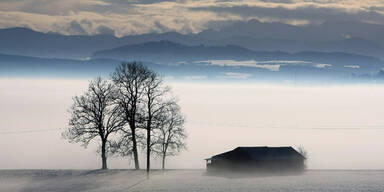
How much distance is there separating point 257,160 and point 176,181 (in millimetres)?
17790

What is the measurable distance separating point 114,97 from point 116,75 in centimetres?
362

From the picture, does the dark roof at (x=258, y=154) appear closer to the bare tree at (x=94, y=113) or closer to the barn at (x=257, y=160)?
the barn at (x=257, y=160)

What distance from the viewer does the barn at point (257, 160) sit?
→ 9812cm

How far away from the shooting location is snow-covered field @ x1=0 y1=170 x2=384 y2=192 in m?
77.2

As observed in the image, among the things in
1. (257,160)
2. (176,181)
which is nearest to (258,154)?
(257,160)

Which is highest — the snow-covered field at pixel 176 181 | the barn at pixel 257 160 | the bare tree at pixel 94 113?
the bare tree at pixel 94 113

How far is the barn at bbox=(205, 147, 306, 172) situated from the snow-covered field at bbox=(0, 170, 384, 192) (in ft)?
15.0

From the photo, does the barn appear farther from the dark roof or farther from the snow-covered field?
the snow-covered field

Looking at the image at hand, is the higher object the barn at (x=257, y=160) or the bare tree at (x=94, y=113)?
the bare tree at (x=94, y=113)

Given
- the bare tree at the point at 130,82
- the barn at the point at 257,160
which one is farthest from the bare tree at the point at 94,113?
the barn at the point at 257,160

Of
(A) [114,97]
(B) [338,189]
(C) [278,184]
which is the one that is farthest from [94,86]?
(B) [338,189]

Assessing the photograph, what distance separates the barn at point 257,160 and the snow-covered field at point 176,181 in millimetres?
4562

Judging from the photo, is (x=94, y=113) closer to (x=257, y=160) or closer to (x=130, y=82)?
(x=130, y=82)

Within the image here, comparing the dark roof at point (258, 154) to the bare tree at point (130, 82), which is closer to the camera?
the bare tree at point (130, 82)
